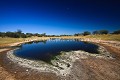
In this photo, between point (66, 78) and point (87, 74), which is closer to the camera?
point (66, 78)

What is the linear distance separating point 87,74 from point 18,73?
10.7 m

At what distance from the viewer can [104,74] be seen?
17.2m

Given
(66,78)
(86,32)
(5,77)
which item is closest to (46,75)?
(66,78)

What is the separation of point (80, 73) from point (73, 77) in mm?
1960

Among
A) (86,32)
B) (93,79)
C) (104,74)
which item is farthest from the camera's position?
(86,32)

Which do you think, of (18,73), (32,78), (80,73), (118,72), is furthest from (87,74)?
(18,73)

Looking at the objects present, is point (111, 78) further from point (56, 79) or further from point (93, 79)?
point (56, 79)

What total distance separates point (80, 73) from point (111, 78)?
4383mm

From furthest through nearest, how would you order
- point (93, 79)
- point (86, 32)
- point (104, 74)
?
point (86, 32)
point (104, 74)
point (93, 79)

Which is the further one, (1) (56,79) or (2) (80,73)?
(2) (80,73)

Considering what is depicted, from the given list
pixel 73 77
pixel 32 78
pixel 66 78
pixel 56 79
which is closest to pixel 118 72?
pixel 73 77

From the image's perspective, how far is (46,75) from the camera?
17.2m

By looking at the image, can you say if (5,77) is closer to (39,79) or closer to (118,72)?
(39,79)

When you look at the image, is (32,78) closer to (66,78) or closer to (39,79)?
(39,79)
